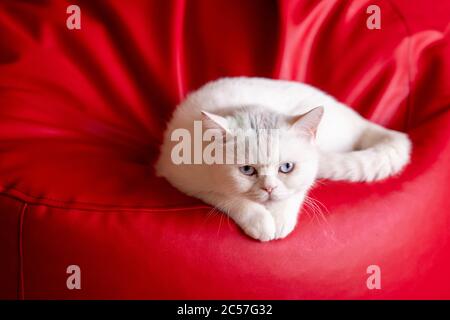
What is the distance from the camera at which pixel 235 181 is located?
103 cm

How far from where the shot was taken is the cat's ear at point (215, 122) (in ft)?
3.23

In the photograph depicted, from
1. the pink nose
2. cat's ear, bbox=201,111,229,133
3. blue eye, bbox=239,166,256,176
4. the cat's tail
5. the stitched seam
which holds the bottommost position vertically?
the stitched seam

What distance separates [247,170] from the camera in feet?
3.37

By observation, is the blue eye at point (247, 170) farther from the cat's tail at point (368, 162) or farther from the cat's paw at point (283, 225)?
the cat's tail at point (368, 162)

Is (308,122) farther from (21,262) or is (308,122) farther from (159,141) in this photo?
(21,262)

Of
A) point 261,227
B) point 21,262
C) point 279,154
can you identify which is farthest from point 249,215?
point 21,262

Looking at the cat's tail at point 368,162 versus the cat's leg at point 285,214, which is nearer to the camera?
the cat's leg at point 285,214

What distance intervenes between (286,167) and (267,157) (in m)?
0.06

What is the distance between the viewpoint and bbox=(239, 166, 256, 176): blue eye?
40.3 inches

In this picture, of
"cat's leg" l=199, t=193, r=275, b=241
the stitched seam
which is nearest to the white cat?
"cat's leg" l=199, t=193, r=275, b=241

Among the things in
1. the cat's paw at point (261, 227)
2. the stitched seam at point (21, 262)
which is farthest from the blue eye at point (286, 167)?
the stitched seam at point (21, 262)

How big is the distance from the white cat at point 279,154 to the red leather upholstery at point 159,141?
0.04 meters

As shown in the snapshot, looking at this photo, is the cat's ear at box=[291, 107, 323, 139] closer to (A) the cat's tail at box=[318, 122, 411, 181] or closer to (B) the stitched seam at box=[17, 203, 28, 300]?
(A) the cat's tail at box=[318, 122, 411, 181]

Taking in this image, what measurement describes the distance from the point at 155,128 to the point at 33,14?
50 cm
